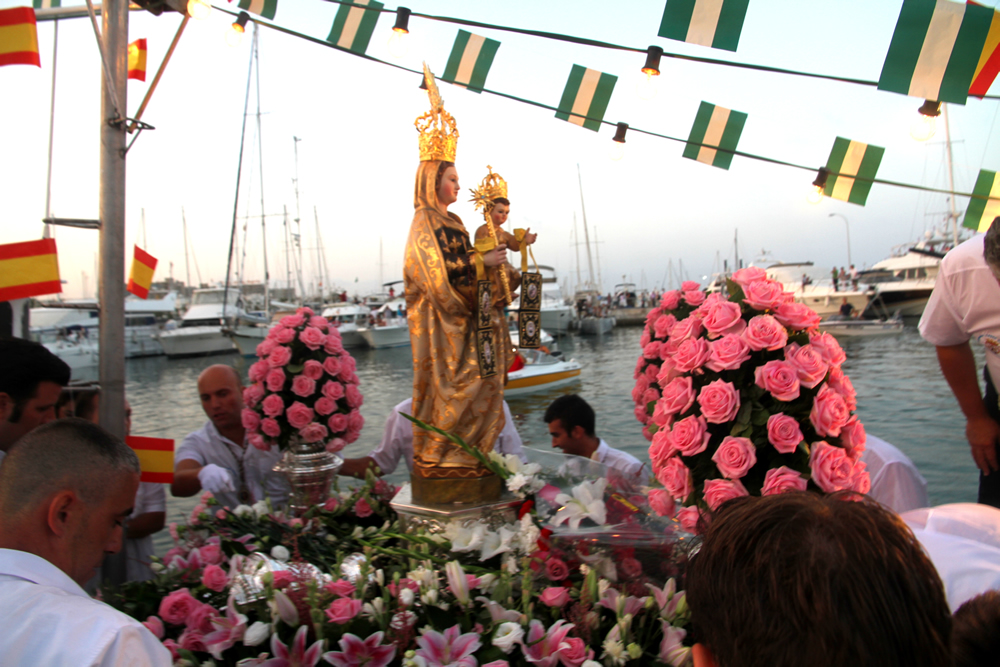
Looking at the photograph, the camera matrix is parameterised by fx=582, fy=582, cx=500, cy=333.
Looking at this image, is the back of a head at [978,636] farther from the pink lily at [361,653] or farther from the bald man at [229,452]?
the bald man at [229,452]

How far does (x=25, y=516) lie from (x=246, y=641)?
878 millimetres

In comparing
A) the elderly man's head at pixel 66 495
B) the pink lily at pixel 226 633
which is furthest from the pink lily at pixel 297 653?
the elderly man's head at pixel 66 495

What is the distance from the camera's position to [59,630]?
1.23 meters

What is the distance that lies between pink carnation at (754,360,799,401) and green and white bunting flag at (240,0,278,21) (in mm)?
3653

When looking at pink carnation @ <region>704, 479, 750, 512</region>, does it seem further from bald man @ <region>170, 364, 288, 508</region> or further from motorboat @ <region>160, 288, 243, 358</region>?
motorboat @ <region>160, 288, 243, 358</region>

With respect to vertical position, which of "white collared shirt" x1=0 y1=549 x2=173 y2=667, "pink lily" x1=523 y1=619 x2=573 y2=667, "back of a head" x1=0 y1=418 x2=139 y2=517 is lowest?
"pink lily" x1=523 y1=619 x2=573 y2=667

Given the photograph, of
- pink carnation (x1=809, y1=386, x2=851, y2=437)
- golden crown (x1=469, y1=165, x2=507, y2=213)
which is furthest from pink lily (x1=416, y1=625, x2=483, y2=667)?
golden crown (x1=469, y1=165, x2=507, y2=213)

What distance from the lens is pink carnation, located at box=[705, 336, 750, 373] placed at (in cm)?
197

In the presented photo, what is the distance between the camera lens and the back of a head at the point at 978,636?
0.93 meters

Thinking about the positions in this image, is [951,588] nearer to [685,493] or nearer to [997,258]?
[685,493]

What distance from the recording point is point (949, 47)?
9.52ft

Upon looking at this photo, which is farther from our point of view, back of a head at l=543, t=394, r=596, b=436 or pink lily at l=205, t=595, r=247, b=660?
back of a head at l=543, t=394, r=596, b=436

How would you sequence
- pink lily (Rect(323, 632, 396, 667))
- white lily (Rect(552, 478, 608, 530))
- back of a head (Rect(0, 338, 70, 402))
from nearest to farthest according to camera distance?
pink lily (Rect(323, 632, 396, 667))
white lily (Rect(552, 478, 608, 530))
back of a head (Rect(0, 338, 70, 402))

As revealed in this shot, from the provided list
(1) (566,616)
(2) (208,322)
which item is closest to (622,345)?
(2) (208,322)
